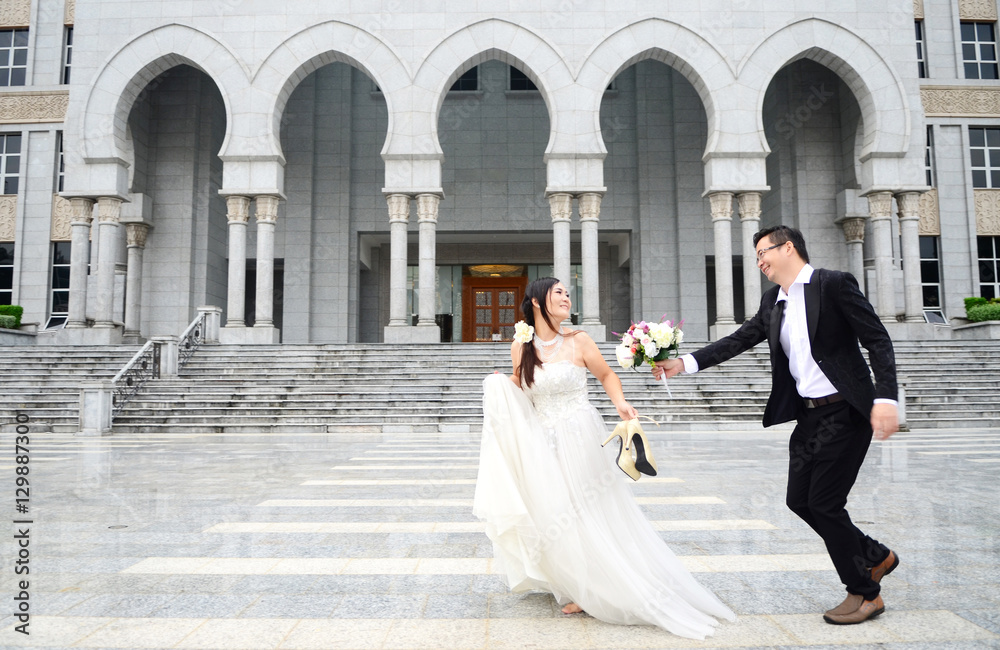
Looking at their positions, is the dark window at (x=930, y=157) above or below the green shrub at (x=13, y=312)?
above

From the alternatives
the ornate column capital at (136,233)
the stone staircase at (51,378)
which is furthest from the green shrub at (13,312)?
the ornate column capital at (136,233)

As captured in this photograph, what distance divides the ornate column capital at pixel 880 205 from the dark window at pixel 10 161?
31.1 metres

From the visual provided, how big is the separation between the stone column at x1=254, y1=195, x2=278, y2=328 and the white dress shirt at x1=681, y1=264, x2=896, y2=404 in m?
19.8

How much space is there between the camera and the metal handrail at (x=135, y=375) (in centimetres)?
1577

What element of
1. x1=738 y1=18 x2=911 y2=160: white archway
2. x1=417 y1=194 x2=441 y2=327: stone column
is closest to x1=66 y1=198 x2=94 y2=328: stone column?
x1=417 y1=194 x2=441 y2=327: stone column

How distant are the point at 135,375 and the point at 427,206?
960 centimetres

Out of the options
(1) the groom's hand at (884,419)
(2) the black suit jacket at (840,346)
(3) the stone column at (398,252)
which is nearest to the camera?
(1) the groom's hand at (884,419)

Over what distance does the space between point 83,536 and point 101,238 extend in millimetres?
20486

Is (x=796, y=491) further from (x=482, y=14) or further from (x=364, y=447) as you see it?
(x=482, y=14)

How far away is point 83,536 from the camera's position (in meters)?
5.38

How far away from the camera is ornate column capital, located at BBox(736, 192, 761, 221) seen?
21.9m

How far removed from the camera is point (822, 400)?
3668 millimetres

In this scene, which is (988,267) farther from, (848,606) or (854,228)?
(848,606)

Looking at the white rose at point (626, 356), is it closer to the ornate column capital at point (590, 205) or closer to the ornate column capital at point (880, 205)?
the ornate column capital at point (590, 205)
